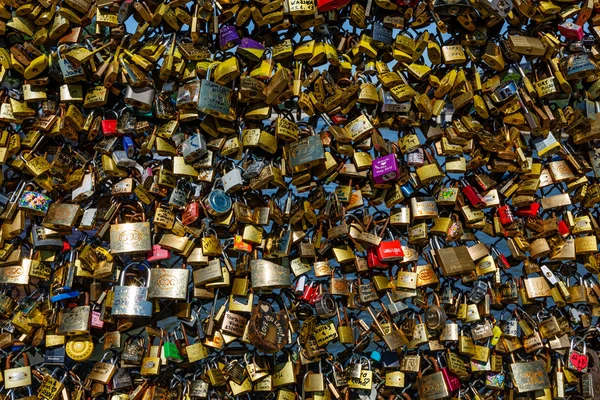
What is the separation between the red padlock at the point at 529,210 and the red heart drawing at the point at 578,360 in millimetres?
860

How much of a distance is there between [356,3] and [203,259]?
1.52 metres

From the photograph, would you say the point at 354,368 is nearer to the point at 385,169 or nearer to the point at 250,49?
the point at 385,169

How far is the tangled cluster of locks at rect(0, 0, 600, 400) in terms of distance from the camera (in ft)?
9.65

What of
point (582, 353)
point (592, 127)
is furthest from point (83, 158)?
point (582, 353)

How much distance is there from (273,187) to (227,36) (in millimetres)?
802

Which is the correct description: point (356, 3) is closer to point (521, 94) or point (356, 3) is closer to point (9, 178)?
point (521, 94)

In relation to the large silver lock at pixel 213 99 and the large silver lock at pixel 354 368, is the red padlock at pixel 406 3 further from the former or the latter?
the large silver lock at pixel 354 368

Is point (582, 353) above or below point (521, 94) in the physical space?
below

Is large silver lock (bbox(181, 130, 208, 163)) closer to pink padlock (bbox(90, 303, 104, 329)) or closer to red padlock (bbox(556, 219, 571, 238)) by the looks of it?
pink padlock (bbox(90, 303, 104, 329))

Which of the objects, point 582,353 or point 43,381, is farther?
point 582,353

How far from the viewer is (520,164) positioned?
3.21 metres

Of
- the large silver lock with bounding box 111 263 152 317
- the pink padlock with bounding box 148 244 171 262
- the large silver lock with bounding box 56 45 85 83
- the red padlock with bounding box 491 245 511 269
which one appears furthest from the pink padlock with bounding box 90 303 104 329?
the red padlock with bounding box 491 245 511 269

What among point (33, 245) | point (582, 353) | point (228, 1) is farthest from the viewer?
point (582, 353)

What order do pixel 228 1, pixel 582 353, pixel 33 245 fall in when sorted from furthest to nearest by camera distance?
pixel 582 353 → pixel 33 245 → pixel 228 1
